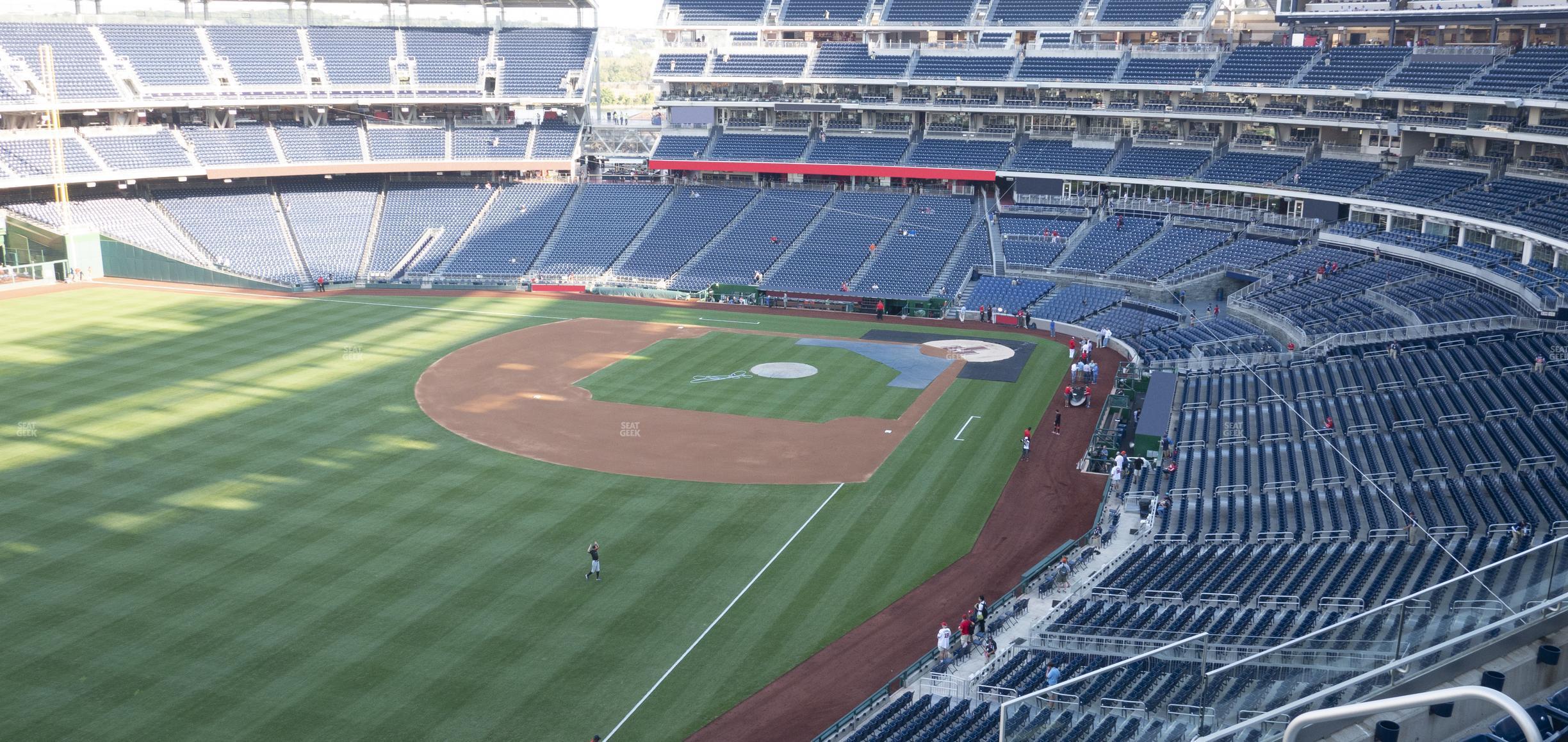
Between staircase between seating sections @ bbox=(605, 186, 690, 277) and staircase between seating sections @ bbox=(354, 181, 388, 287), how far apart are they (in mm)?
14116

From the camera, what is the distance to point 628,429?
131 feet

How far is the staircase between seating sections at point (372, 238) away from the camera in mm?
67375

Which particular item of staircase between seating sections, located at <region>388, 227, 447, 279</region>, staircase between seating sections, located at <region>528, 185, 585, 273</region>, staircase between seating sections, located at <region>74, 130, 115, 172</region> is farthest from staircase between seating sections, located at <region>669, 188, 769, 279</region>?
staircase between seating sections, located at <region>74, 130, 115, 172</region>

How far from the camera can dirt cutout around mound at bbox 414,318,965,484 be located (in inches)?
1430

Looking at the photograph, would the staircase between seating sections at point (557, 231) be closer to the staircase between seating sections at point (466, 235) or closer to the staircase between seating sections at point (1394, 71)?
the staircase between seating sections at point (466, 235)

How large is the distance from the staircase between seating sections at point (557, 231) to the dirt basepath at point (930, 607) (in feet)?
129

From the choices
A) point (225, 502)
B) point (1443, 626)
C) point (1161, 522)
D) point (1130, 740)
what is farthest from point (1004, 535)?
point (225, 502)

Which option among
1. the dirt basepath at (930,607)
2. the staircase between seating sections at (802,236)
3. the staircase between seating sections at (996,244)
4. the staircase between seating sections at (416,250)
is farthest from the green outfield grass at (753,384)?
the staircase between seating sections at (416,250)

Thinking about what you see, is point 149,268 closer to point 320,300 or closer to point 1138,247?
point 320,300

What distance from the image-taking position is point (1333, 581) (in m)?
23.1

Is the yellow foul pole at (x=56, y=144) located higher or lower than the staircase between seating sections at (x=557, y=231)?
higher

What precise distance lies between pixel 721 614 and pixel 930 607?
4.89 metres

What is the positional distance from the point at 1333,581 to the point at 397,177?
67874 millimetres

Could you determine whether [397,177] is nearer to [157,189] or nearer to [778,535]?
[157,189]
